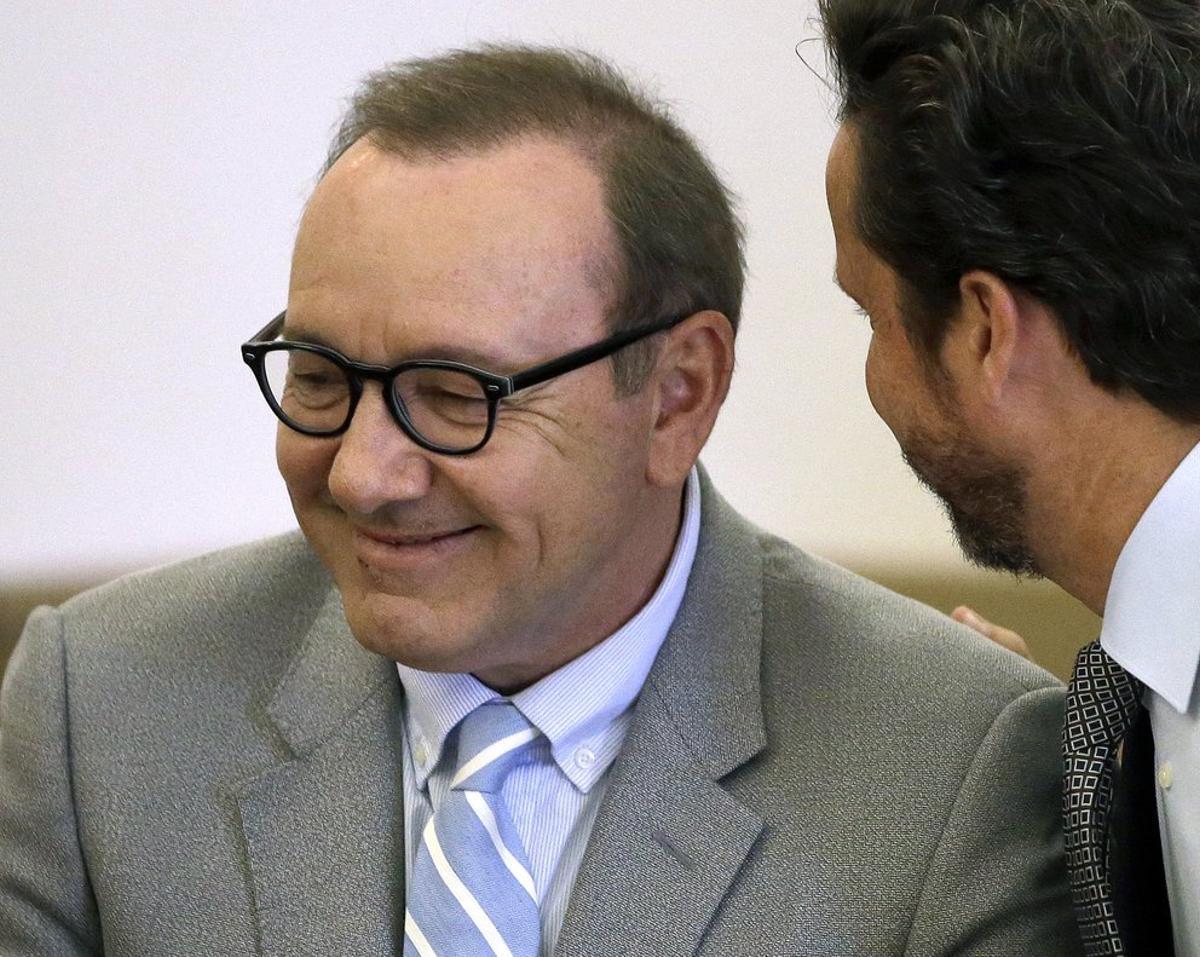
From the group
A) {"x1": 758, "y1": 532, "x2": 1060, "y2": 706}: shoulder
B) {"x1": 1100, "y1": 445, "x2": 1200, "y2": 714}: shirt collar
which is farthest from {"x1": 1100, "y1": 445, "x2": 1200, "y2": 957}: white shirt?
{"x1": 758, "y1": 532, "x2": 1060, "y2": 706}: shoulder

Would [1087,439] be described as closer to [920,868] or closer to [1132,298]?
[1132,298]

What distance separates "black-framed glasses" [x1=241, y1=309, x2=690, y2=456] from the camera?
1537 mm

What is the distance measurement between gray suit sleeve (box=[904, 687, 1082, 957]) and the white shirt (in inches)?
5.0

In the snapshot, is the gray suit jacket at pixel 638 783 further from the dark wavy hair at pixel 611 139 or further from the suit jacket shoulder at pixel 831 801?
the dark wavy hair at pixel 611 139

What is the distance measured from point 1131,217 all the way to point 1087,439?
20 cm

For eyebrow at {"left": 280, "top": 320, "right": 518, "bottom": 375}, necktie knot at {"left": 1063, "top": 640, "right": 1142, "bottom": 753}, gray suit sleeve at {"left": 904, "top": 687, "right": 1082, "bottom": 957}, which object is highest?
eyebrow at {"left": 280, "top": 320, "right": 518, "bottom": 375}

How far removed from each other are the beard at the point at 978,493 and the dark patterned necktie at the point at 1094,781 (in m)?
0.13

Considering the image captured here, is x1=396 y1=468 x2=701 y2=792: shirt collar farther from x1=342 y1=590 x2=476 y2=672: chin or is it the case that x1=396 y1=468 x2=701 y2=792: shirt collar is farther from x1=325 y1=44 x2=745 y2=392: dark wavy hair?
x1=325 y1=44 x2=745 y2=392: dark wavy hair

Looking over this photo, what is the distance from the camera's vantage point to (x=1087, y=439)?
150 cm

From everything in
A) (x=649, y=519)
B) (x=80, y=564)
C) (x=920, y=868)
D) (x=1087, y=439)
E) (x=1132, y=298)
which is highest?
(x=1132, y=298)

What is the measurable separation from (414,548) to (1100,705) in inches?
26.3

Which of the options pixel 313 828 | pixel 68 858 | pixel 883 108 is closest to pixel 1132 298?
pixel 883 108

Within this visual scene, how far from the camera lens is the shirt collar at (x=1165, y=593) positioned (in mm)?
1465

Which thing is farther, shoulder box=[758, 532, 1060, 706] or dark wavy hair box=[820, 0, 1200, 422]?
shoulder box=[758, 532, 1060, 706]
